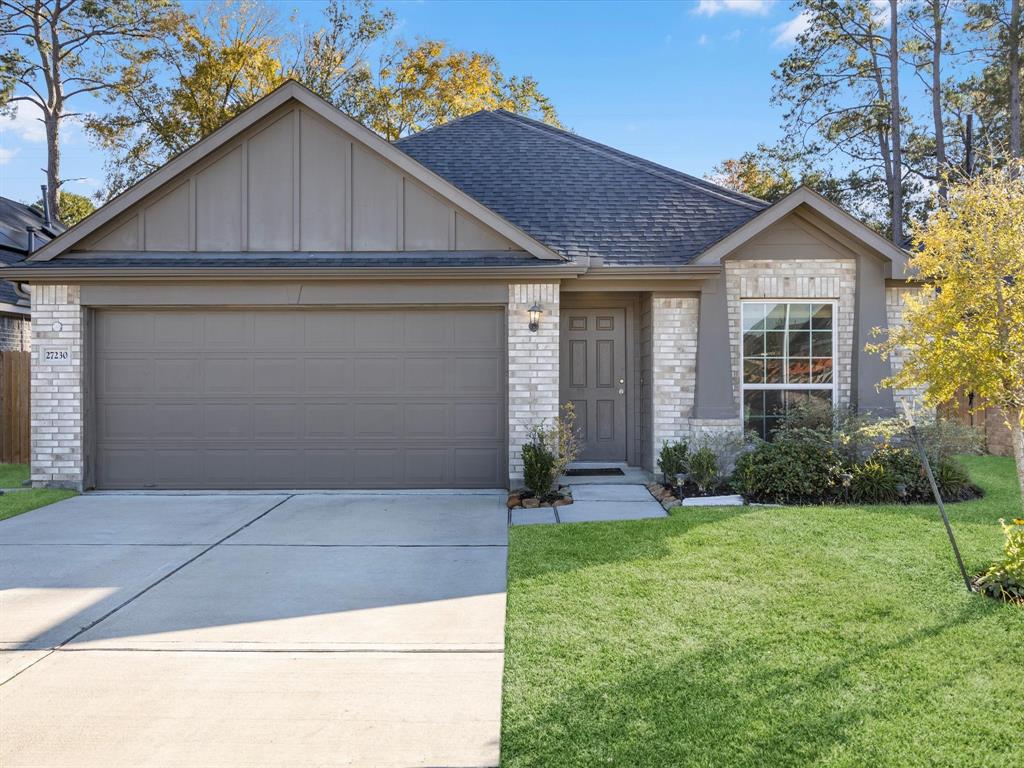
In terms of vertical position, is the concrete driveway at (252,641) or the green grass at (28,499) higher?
the green grass at (28,499)

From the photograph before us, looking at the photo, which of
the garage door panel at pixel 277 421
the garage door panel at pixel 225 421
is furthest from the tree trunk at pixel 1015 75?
the garage door panel at pixel 225 421

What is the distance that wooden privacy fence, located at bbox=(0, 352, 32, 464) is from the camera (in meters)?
12.4

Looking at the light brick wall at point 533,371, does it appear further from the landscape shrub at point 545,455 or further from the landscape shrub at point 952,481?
the landscape shrub at point 952,481

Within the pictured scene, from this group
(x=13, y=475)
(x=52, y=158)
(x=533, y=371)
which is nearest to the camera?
(x=533, y=371)

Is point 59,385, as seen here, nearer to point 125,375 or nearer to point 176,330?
point 125,375

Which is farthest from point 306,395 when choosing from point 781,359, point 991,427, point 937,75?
point 937,75

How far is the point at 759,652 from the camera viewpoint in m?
4.01

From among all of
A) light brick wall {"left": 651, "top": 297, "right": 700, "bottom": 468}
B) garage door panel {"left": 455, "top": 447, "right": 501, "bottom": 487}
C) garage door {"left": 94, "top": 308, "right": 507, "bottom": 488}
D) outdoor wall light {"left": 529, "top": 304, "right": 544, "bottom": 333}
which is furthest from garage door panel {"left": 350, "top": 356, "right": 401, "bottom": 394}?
light brick wall {"left": 651, "top": 297, "right": 700, "bottom": 468}

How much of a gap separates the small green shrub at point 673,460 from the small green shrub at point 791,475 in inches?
31.6

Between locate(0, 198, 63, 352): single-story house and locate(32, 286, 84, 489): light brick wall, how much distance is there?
12.6 ft

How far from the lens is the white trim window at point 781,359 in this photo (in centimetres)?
957

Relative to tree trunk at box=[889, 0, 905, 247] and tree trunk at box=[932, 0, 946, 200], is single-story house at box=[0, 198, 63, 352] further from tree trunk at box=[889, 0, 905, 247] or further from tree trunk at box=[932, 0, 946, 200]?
tree trunk at box=[932, 0, 946, 200]

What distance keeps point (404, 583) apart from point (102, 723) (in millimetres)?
2372

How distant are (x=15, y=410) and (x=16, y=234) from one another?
6.17 metres
